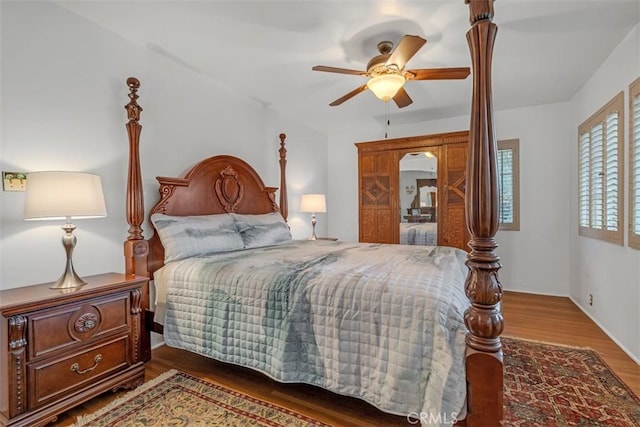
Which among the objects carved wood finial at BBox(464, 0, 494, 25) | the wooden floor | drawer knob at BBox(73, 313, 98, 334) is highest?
carved wood finial at BBox(464, 0, 494, 25)

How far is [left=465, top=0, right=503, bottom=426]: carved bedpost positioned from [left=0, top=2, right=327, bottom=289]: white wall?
2487 millimetres

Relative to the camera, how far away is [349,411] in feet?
5.81

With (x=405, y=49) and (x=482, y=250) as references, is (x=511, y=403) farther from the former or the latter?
(x=405, y=49)

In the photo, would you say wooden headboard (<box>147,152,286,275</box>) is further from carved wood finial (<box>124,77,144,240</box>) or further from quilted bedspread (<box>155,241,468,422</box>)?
quilted bedspread (<box>155,241,468,422</box>)

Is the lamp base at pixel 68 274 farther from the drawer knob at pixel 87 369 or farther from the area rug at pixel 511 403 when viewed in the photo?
the area rug at pixel 511 403

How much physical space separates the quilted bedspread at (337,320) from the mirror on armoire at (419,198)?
2.04 meters

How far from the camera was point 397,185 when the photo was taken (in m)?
4.57

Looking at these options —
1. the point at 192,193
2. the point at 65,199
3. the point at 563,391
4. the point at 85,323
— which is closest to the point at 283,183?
the point at 192,193

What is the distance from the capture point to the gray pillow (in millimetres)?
3062

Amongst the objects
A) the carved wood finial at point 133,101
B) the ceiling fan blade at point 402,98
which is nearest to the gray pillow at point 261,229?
the carved wood finial at point 133,101

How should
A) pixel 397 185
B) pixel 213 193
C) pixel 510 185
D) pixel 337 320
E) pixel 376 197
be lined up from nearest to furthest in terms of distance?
pixel 337 320 < pixel 213 193 < pixel 510 185 < pixel 397 185 < pixel 376 197

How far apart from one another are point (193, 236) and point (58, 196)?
0.97m

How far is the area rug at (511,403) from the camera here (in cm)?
168

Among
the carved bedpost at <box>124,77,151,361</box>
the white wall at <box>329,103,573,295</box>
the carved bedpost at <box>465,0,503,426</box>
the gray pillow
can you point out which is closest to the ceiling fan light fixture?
the carved bedpost at <box>465,0,503,426</box>
